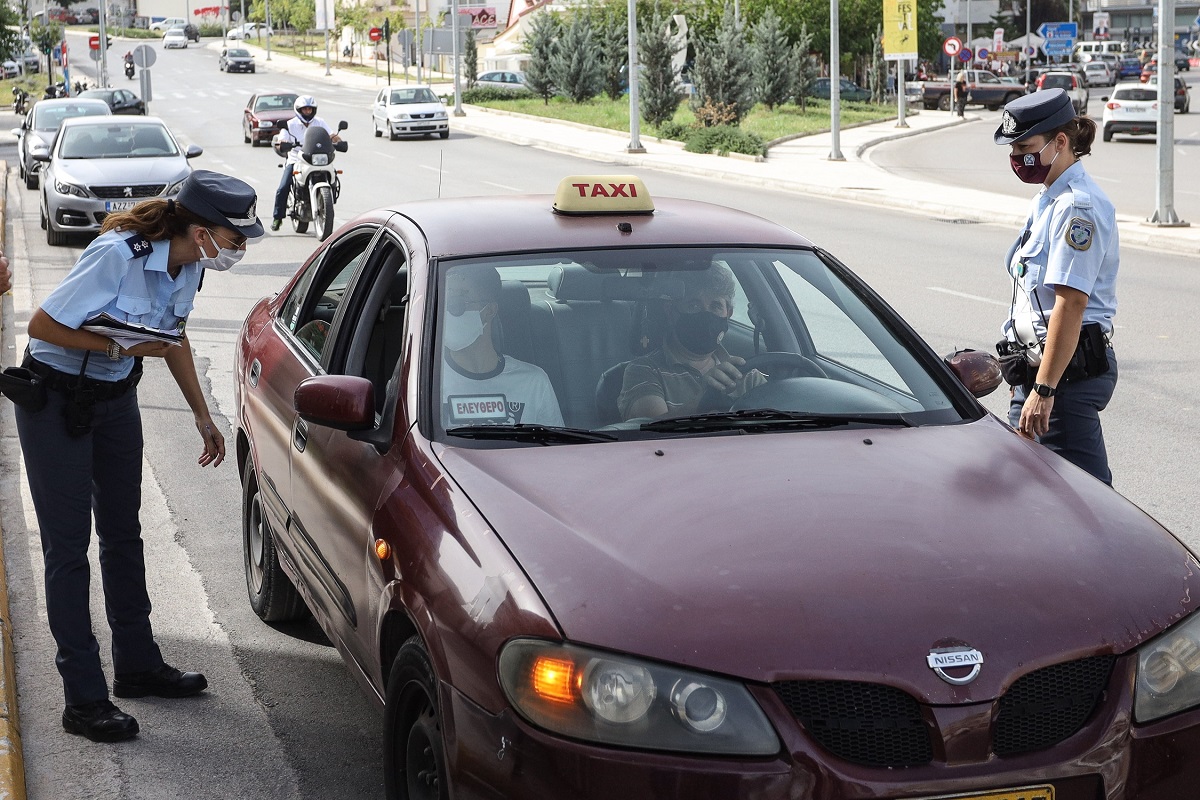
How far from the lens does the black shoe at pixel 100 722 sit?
443 cm

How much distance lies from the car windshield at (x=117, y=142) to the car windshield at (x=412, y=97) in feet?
75.9

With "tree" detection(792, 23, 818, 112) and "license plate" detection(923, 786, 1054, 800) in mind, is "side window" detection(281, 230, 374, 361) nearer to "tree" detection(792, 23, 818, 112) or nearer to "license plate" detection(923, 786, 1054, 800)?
"license plate" detection(923, 786, 1054, 800)

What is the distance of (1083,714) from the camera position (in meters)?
2.74

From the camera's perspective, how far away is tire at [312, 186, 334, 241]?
17752mm

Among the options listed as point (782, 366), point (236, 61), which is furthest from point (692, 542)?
point (236, 61)

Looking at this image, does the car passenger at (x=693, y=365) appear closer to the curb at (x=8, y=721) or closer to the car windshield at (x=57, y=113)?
the curb at (x=8, y=721)

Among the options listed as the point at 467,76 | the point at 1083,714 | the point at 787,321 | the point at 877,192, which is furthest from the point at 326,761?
the point at 467,76

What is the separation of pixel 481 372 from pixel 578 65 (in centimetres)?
5282

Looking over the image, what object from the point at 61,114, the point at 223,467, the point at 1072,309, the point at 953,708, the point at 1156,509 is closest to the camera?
the point at 953,708

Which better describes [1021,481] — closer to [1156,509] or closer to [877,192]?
[1156,509]

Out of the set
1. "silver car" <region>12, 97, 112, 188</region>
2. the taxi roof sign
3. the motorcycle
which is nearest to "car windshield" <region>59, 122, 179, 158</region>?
the motorcycle

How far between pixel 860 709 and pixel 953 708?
A: 172mm

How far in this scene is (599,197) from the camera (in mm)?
4469

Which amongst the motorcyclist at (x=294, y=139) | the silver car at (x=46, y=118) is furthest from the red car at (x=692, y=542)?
the silver car at (x=46, y=118)
